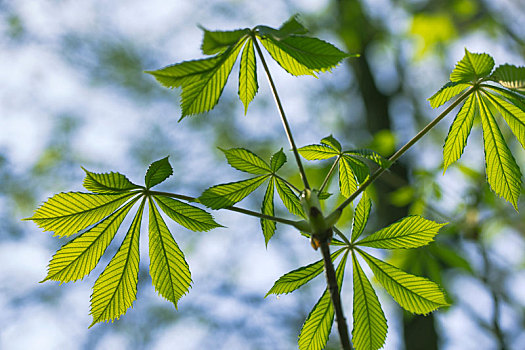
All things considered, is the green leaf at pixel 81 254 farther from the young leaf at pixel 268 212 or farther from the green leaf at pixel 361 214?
the green leaf at pixel 361 214

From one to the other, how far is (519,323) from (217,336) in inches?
143

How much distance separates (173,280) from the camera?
2.92 feet

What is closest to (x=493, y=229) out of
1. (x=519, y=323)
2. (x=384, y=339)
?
(x=519, y=323)

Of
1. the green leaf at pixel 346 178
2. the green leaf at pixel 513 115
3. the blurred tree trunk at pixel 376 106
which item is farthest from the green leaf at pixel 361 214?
the blurred tree trunk at pixel 376 106

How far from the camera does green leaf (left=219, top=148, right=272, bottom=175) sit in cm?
94

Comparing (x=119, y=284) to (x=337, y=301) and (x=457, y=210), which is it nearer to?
(x=337, y=301)

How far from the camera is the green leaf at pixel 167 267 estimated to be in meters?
0.89

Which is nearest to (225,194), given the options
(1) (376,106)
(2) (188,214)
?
(2) (188,214)

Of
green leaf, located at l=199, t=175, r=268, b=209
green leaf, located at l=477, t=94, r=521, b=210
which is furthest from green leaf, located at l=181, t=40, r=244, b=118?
green leaf, located at l=477, t=94, r=521, b=210

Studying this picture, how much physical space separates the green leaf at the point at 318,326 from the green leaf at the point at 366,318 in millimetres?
60

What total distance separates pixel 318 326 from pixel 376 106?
5.01m

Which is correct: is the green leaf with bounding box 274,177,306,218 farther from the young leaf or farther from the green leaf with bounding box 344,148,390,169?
the green leaf with bounding box 344,148,390,169

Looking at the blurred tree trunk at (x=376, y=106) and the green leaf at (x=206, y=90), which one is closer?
the green leaf at (x=206, y=90)

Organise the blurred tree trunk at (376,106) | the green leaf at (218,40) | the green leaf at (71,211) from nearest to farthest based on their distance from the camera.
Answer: the green leaf at (218,40), the green leaf at (71,211), the blurred tree trunk at (376,106)
